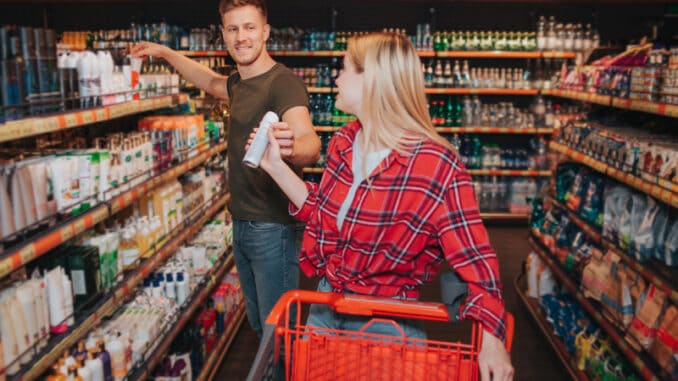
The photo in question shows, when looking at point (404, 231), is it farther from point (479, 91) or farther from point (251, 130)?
point (479, 91)

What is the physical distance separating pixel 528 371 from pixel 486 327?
249cm

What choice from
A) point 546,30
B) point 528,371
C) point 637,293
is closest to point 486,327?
point 637,293

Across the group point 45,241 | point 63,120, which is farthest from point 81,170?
point 45,241

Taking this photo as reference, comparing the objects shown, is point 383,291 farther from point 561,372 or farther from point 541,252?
point 541,252

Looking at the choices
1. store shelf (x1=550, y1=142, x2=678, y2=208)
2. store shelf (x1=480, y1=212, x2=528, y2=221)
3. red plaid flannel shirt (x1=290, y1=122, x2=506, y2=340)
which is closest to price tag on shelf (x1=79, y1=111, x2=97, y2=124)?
red plaid flannel shirt (x1=290, y1=122, x2=506, y2=340)

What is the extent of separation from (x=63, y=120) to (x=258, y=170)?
31.8 inches

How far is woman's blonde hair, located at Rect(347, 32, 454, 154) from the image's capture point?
62.7 inches

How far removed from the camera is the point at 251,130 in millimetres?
2633

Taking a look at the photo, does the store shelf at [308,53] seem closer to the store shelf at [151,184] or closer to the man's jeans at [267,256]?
the store shelf at [151,184]

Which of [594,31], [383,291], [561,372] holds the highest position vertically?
Answer: [594,31]

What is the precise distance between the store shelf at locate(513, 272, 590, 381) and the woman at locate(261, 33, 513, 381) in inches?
81.1

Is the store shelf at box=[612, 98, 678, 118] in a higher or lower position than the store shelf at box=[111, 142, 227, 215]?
higher

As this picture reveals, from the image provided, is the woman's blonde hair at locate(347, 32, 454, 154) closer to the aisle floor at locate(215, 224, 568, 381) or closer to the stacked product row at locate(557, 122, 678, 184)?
the stacked product row at locate(557, 122, 678, 184)

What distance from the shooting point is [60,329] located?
216 centimetres
